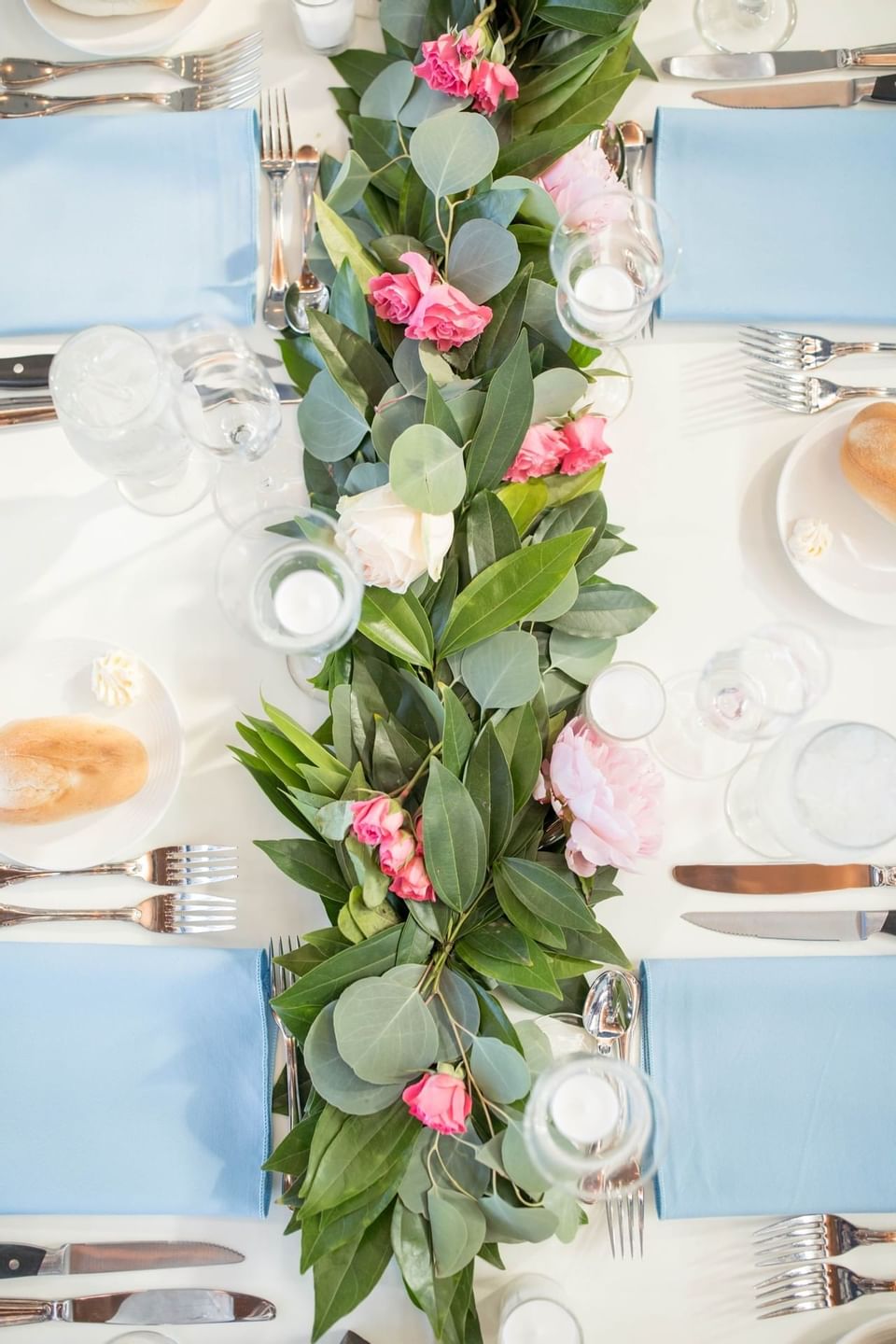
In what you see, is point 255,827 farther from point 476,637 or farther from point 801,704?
point 801,704

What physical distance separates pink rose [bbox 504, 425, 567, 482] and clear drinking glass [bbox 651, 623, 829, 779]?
0.26m

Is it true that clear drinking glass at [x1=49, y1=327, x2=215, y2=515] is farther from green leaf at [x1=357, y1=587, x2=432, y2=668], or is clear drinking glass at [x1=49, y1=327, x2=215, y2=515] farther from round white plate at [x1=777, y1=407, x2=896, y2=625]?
round white plate at [x1=777, y1=407, x2=896, y2=625]

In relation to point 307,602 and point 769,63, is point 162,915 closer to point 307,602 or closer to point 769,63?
point 307,602

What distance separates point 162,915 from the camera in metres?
0.88

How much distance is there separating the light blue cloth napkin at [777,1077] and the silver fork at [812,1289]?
0.05 metres

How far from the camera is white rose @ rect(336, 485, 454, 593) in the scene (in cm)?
67

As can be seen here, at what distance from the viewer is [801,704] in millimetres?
889

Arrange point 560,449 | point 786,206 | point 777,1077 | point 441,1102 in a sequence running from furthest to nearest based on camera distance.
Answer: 1. point 786,206
2. point 777,1077
3. point 560,449
4. point 441,1102

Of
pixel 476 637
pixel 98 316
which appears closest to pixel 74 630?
pixel 98 316

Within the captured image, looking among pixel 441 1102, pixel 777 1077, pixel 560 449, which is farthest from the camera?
pixel 777 1077

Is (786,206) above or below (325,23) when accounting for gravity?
below

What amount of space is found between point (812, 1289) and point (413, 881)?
53 cm

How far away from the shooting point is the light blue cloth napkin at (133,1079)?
33.5 inches

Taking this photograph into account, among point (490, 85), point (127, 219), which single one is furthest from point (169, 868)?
point (490, 85)
